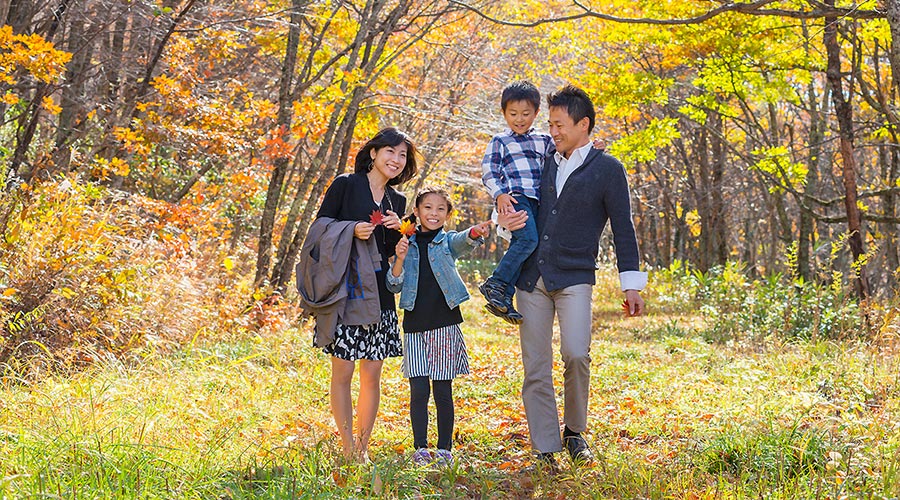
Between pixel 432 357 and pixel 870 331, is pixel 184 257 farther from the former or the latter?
pixel 870 331

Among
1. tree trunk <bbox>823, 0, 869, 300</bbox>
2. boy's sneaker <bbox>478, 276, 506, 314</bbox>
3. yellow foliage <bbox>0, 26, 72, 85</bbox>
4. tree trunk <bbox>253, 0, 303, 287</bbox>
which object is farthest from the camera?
tree trunk <bbox>253, 0, 303, 287</bbox>

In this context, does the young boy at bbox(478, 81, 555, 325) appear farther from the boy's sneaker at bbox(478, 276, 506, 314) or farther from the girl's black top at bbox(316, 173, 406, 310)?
the girl's black top at bbox(316, 173, 406, 310)

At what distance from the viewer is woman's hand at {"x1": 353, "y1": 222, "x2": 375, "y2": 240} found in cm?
471

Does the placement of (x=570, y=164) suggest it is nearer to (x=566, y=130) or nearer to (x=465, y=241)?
(x=566, y=130)

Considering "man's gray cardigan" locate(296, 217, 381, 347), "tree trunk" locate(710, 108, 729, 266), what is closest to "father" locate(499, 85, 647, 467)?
"man's gray cardigan" locate(296, 217, 381, 347)

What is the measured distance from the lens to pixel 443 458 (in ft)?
15.4

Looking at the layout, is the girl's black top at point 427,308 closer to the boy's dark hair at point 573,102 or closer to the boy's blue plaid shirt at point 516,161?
the boy's blue plaid shirt at point 516,161

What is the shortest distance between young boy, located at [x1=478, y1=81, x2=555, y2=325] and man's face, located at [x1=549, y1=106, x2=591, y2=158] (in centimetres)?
17

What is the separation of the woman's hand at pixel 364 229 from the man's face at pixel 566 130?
1133 millimetres

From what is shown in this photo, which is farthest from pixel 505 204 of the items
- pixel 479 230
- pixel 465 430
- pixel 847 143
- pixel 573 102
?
pixel 847 143

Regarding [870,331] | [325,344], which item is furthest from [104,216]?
[870,331]

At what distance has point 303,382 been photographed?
701 centimetres

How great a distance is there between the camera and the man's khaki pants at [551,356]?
471 cm

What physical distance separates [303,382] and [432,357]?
238 centimetres
